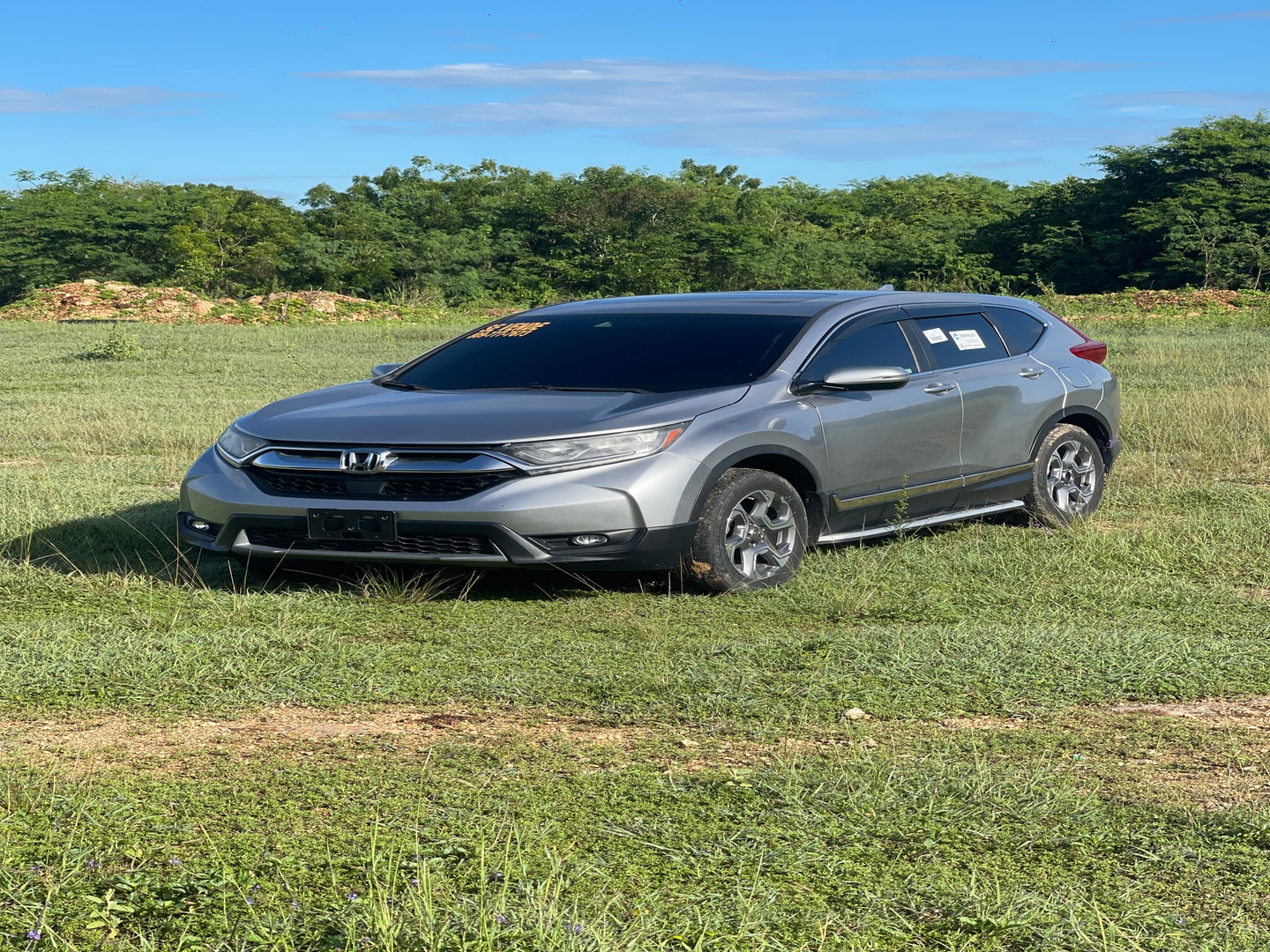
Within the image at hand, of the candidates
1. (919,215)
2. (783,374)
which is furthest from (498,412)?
(919,215)

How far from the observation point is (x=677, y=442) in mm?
6609

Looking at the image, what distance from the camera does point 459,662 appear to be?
18.1 ft

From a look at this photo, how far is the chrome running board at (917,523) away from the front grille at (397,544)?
1.79m

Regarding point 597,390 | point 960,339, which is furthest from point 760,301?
point 597,390

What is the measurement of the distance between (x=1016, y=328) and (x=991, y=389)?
742 mm

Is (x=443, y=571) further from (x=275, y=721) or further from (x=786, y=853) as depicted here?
(x=786, y=853)

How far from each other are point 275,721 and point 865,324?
4.14m

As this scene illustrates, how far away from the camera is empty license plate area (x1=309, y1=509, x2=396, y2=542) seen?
6402mm

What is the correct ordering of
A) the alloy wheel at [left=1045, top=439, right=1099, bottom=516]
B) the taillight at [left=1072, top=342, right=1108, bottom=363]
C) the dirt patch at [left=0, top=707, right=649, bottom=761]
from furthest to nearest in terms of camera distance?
the taillight at [left=1072, top=342, right=1108, bottom=363] < the alloy wheel at [left=1045, top=439, right=1099, bottom=516] < the dirt patch at [left=0, top=707, right=649, bottom=761]

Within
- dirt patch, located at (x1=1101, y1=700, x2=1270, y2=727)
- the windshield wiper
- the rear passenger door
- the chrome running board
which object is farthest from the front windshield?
dirt patch, located at (x1=1101, y1=700, x2=1270, y2=727)

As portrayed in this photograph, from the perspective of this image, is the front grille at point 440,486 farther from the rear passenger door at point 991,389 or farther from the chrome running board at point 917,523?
the rear passenger door at point 991,389

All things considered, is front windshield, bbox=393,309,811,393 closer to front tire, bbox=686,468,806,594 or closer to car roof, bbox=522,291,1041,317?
car roof, bbox=522,291,1041,317

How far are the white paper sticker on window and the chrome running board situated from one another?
875 millimetres

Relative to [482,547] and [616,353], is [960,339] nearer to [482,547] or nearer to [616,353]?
[616,353]
